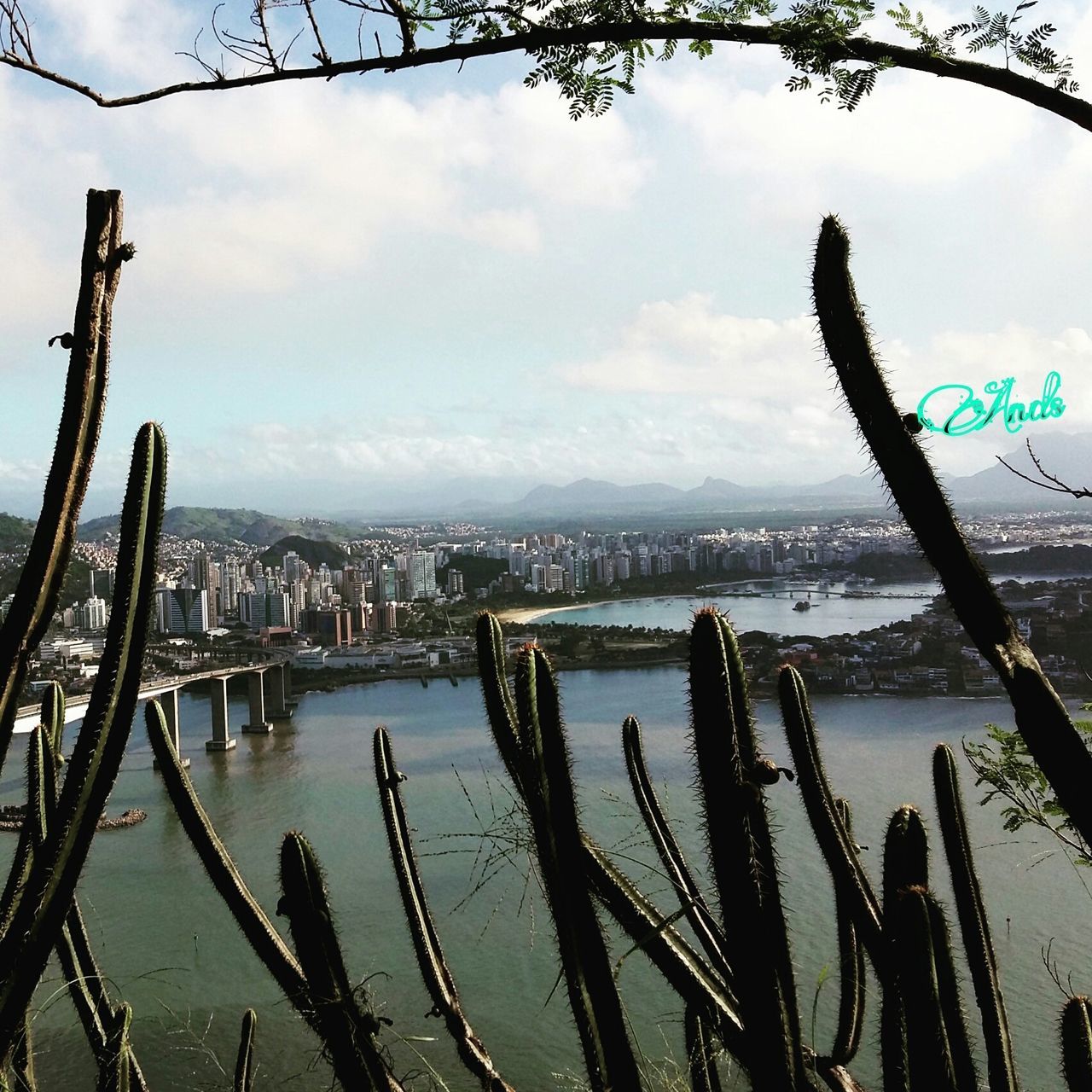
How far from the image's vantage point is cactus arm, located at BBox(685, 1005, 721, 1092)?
1286 mm

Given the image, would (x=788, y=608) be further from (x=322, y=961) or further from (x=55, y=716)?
(x=322, y=961)

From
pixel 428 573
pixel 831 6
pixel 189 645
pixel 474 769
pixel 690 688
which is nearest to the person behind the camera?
pixel 690 688

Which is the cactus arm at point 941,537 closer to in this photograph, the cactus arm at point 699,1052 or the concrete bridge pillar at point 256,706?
the cactus arm at point 699,1052

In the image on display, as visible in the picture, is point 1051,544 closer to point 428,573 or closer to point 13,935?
point 13,935

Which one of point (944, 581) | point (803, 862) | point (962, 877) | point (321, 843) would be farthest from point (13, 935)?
point (321, 843)

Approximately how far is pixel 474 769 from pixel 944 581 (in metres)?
9.64

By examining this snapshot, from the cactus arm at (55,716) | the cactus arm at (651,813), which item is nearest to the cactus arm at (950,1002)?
the cactus arm at (651,813)

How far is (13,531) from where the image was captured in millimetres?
11133

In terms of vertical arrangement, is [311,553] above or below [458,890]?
above

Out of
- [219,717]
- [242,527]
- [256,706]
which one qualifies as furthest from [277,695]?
[242,527]

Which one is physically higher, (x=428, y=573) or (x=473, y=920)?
(x=428, y=573)

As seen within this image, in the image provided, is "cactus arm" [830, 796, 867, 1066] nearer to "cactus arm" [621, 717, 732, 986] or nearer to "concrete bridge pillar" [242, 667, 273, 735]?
"cactus arm" [621, 717, 732, 986]

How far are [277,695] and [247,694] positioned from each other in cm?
46

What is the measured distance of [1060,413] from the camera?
142 cm
